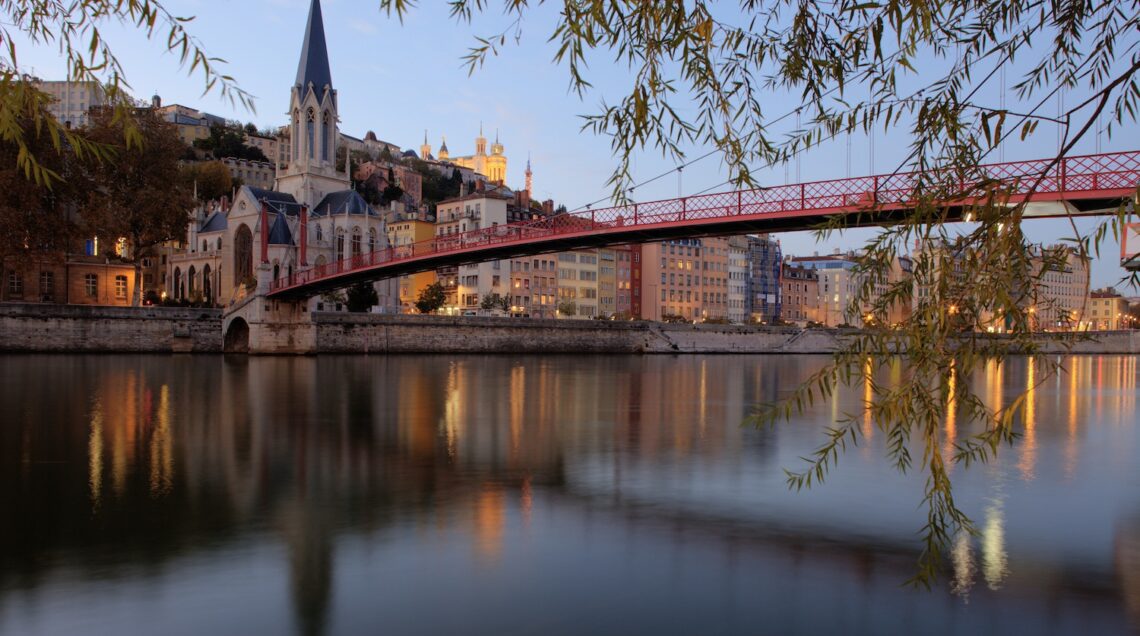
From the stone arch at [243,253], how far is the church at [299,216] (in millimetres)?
75

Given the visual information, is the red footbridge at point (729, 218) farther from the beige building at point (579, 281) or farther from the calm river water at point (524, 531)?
the beige building at point (579, 281)

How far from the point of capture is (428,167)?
160000 millimetres

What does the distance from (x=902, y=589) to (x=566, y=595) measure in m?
2.52

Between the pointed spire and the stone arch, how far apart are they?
1203 cm

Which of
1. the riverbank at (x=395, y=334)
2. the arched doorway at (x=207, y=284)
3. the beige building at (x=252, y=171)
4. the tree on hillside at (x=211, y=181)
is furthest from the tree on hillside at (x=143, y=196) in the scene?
the beige building at (x=252, y=171)

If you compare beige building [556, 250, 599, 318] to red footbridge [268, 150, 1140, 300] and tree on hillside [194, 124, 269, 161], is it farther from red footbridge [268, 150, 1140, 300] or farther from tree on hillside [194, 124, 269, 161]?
tree on hillside [194, 124, 269, 161]

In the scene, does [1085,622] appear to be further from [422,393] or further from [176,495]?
[422,393]

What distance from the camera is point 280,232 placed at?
59844 mm

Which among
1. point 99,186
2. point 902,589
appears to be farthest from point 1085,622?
point 99,186

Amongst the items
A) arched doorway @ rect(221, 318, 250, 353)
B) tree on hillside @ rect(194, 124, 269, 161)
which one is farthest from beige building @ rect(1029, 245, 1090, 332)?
tree on hillside @ rect(194, 124, 269, 161)

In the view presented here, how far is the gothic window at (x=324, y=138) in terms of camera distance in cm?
6844

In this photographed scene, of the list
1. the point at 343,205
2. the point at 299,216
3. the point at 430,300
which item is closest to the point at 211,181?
the point at 343,205

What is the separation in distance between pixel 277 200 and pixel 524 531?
205 ft

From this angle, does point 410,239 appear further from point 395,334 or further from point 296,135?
point 395,334
